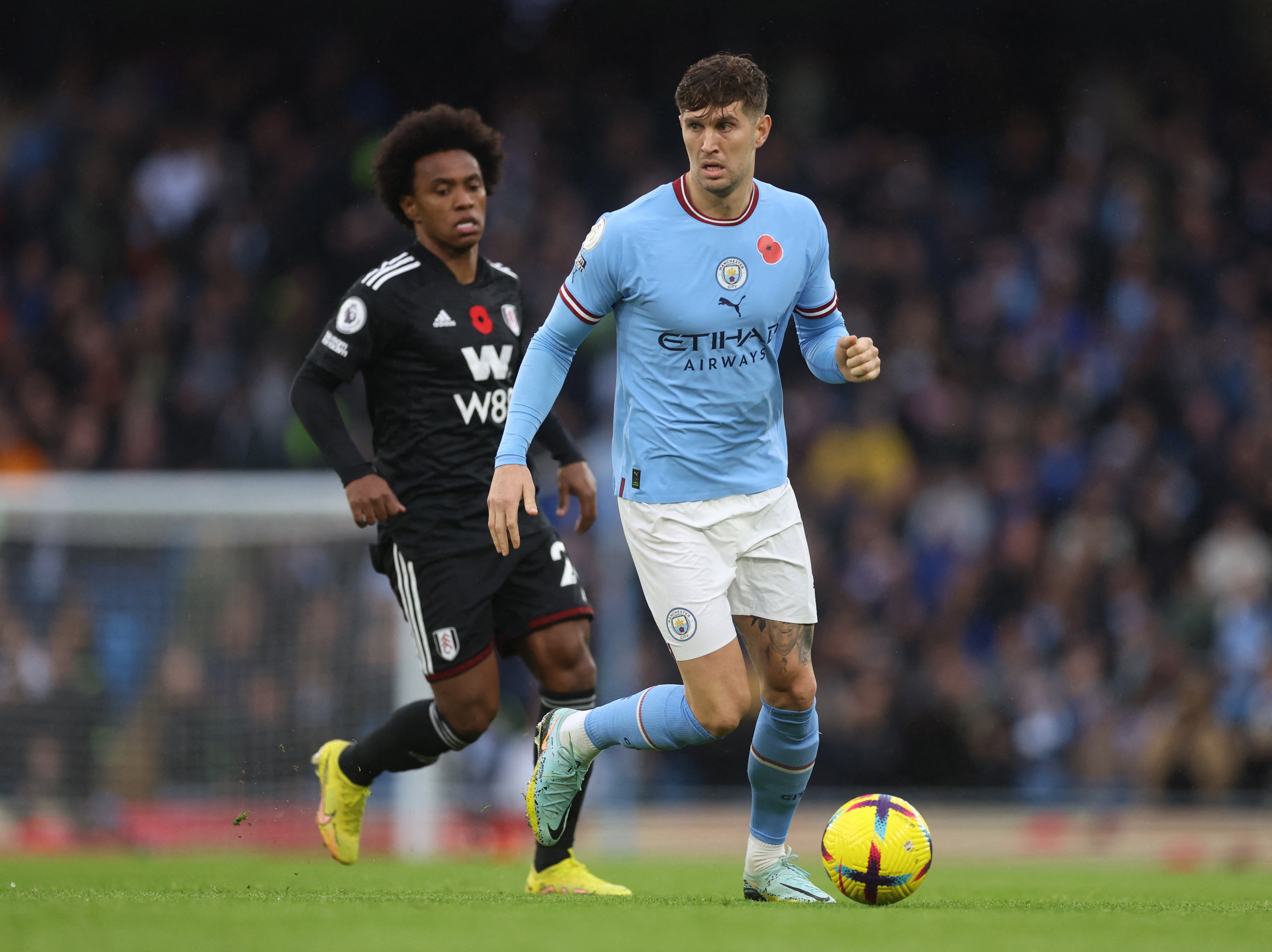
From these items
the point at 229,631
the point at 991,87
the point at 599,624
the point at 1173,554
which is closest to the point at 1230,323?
the point at 1173,554

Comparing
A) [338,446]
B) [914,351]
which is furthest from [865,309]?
[338,446]

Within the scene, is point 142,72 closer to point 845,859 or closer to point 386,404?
point 386,404

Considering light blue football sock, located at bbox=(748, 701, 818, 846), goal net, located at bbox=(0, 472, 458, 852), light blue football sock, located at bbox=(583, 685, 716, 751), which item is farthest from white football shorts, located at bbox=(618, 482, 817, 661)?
goal net, located at bbox=(0, 472, 458, 852)

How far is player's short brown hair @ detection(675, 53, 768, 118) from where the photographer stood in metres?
4.99

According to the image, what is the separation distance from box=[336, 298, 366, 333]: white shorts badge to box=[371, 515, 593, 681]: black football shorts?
2.41 ft

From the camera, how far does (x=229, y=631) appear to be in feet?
33.6

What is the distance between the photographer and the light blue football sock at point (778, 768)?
532cm

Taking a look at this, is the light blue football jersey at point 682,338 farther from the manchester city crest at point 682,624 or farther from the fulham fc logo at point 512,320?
the fulham fc logo at point 512,320

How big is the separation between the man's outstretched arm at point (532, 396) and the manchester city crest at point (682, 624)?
56 centimetres

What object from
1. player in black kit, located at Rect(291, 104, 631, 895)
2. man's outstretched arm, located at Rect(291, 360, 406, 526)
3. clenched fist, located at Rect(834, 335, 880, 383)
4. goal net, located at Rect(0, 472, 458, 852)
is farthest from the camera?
goal net, located at Rect(0, 472, 458, 852)

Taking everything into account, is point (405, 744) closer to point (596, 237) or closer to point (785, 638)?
point (785, 638)

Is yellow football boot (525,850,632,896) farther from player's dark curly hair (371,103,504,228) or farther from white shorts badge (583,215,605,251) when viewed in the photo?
player's dark curly hair (371,103,504,228)

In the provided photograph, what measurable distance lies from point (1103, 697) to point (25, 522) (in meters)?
7.64

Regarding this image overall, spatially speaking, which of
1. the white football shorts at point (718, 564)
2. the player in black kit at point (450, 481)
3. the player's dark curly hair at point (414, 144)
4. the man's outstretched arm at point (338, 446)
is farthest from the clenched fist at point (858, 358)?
the player's dark curly hair at point (414, 144)
